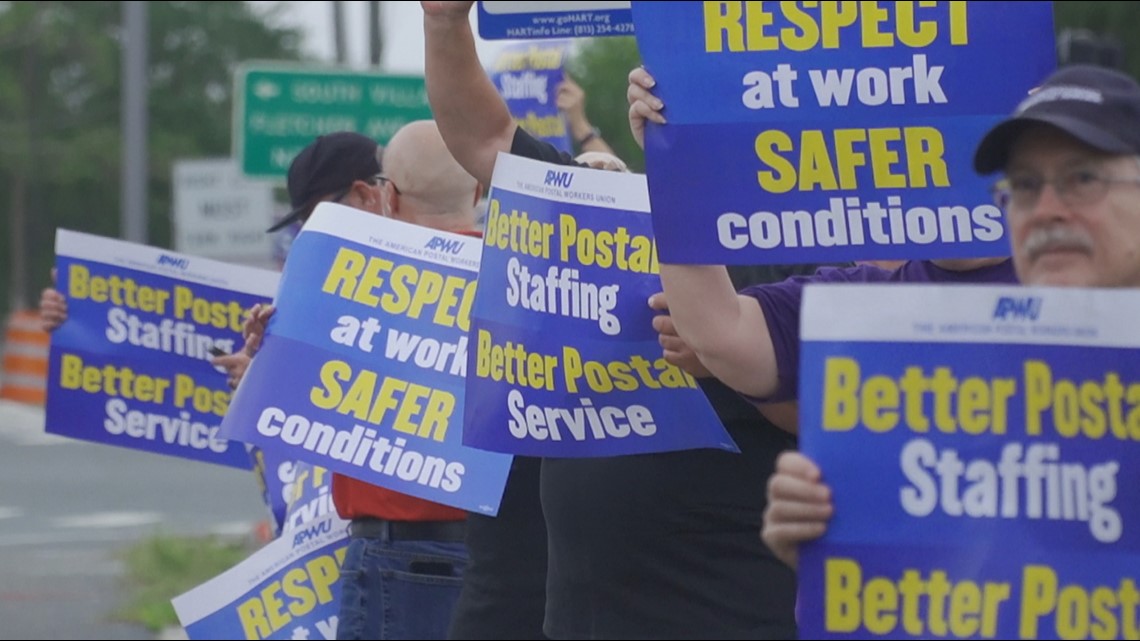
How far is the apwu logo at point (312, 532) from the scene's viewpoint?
6066 millimetres

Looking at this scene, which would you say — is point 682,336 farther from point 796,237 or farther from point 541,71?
point 541,71

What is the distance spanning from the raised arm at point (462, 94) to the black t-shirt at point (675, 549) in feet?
2.63

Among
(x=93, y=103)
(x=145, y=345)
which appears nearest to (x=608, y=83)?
(x=93, y=103)

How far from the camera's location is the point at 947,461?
2807 millimetres

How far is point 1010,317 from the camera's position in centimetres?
280

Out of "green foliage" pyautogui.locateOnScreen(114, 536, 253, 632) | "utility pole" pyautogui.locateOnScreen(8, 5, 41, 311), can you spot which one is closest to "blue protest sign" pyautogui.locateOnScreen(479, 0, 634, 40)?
"green foliage" pyautogui.locateOnScreen(114, 536, 253, 632)

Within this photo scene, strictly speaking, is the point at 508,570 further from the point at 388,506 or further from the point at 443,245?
the point at 443,245

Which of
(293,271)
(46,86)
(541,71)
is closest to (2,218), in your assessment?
(46,86)

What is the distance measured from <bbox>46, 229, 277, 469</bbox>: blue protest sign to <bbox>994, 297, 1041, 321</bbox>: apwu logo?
4.17 metres

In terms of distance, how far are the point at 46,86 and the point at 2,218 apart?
4879 millimetres

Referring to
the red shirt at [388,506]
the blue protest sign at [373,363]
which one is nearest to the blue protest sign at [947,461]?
the blue protest sign at [373,363]

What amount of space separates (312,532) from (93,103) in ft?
192

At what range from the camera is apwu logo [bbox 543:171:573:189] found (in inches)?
169

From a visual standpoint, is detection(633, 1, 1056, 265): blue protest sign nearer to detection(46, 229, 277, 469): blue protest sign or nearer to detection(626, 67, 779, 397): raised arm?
detection(626, 67, 779, 397): raised arm
